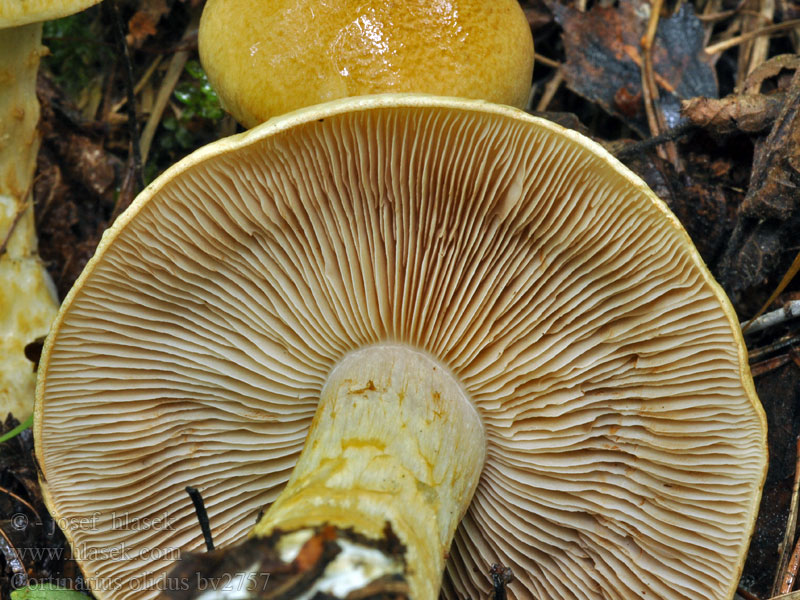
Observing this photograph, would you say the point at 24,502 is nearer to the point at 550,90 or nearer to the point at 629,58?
the point at 550,90

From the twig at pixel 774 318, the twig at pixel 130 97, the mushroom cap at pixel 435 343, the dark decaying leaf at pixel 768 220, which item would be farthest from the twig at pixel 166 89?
the twig at pixel 774 318

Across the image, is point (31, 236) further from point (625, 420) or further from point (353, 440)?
point (625, 420)

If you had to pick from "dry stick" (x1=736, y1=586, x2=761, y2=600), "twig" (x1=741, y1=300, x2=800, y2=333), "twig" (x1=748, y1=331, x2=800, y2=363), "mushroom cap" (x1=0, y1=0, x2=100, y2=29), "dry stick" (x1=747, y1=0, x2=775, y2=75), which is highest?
"mushroom cap" (x1=0, y1=0, x2=100, y2=29)

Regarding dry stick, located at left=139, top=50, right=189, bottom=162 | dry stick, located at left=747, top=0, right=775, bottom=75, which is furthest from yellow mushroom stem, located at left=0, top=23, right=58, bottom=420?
dry stick, located at left=747, top=0, right=775, bottom=75

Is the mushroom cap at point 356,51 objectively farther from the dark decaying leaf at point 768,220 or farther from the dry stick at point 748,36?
the dry stick at point 748,36

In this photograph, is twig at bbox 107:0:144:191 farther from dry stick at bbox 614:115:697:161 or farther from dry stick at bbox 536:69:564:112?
dry stick at bbox 614:115:697:161

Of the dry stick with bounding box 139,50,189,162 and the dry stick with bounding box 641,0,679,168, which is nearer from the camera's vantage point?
the dry stick with bounding box 641,0,679,168

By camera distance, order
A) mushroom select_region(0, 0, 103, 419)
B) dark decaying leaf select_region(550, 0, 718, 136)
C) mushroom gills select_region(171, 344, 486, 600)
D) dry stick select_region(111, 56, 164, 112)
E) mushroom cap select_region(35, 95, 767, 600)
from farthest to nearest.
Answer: dry stick select_region(111, 56, 164, 112)
dark decaying leaf select_region(550, 0, 718, 136)
mushroom select_region(0, 0, 103, 419)
mushroom cap select_region(35, 95, 767, 600)
mushroom gills select_region(171, 344, 486, 600)
